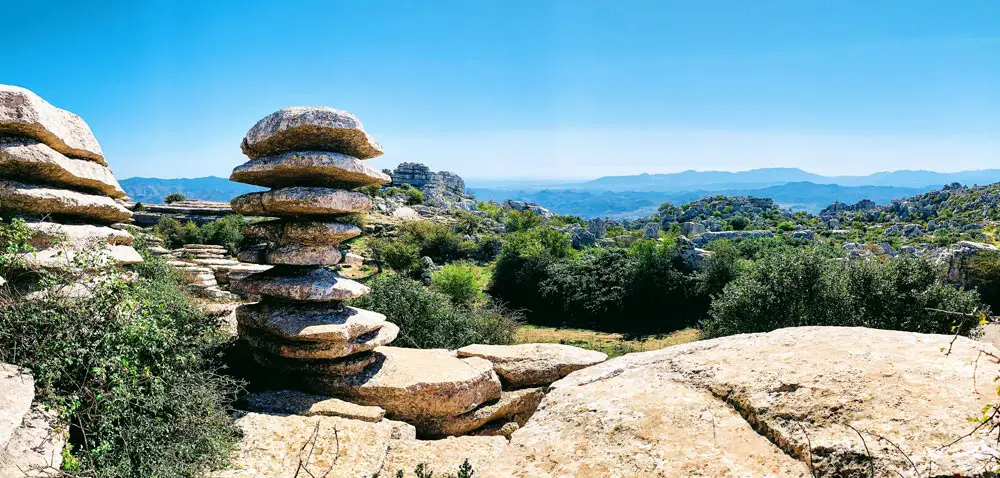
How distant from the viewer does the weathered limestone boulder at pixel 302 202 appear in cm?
908

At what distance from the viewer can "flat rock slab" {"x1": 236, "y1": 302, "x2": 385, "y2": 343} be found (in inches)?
353

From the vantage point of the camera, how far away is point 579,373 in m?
6.87

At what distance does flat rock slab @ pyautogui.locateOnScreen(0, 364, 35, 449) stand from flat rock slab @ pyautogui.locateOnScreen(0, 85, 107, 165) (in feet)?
11.5

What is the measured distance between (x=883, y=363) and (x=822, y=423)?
1.15 metres

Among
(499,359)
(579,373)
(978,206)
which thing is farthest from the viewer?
(978,206)

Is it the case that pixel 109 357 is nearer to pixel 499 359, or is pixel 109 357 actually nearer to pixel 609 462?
pixel 609 462

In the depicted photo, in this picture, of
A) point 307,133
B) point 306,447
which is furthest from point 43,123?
point 306,447

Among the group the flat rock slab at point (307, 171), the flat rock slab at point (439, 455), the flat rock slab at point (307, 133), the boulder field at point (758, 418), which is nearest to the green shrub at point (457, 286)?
the flat rock slab at point (307, 171)

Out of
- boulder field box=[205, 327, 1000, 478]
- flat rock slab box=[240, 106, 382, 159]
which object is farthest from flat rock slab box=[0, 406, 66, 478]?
flat rock slab box=[240, 106, 382, 159]

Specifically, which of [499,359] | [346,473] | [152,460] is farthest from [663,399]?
[499,359]

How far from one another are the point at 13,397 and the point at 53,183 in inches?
159

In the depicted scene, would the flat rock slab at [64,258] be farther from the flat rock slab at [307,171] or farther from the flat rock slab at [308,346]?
the flat rock slab at [308,346]

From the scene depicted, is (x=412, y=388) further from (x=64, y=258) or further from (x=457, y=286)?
(x=457, y=286)

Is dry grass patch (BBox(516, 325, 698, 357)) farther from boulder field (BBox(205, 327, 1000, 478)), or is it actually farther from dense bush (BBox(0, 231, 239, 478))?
dense bush (BBox(0, 231, 239, 478))
